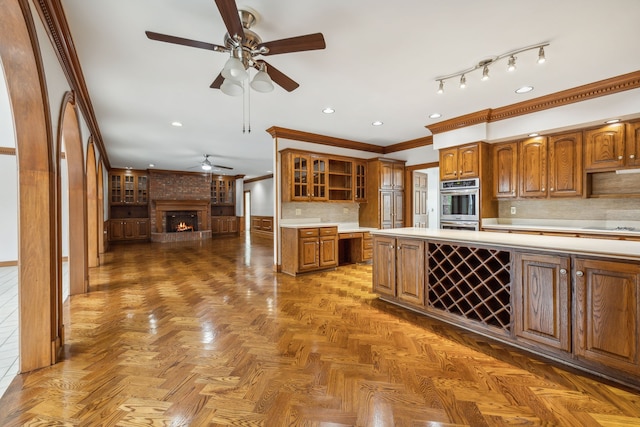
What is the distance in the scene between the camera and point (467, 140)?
4562 mm

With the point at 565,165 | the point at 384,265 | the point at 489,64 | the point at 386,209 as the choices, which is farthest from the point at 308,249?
the point at 565,165

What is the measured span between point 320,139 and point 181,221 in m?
7.60

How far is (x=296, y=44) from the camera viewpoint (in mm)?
1960

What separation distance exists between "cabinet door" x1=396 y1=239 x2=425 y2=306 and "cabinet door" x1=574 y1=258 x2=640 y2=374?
125cm

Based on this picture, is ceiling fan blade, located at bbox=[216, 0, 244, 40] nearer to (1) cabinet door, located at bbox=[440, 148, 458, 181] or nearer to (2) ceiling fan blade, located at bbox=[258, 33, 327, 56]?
(2) ceiling fan blade, located at bbox=[258, 33, 327, 56]

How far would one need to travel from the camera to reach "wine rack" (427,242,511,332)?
2.43m

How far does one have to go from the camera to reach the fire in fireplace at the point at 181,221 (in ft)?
34.2

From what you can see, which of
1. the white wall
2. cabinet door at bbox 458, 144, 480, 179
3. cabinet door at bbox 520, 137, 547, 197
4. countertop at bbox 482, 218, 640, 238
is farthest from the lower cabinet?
cabinet door at bbox 520, 137, 547, 197

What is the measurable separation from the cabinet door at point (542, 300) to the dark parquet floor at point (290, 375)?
204 mm

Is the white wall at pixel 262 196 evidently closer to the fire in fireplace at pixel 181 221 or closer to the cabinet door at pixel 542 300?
the fire in fireplace at pixel 181 221

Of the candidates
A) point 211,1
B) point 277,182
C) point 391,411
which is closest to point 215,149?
point 277,182

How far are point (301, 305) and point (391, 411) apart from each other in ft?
6.12

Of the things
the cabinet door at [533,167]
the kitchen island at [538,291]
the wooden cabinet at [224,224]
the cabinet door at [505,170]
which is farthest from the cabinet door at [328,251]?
the wooden cabinet at [224,224]

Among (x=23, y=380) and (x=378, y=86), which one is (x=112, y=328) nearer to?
(x=23, y=380)
